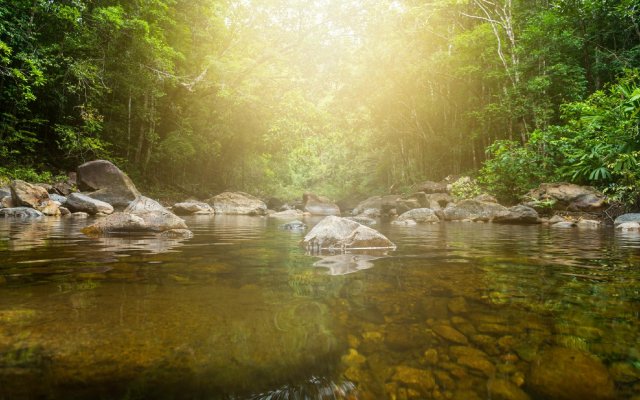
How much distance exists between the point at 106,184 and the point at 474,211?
466 inches

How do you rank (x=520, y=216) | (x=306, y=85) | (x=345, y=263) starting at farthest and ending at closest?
(x=306, y=85) → (x=520, y=216) → (x=345, y=263)

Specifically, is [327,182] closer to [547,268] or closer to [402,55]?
[402,55]

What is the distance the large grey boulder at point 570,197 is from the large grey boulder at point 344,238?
26.3 feet

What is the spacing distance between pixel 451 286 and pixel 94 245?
134 inches

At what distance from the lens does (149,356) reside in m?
1.02

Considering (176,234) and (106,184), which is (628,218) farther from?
(106,184)

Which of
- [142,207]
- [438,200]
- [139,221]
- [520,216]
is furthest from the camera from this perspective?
[438,200]

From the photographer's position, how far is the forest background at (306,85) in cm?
1108

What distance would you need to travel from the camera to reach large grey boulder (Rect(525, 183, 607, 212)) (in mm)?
8880

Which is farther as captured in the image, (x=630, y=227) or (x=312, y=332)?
(x=630, y=227)

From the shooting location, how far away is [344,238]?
3705 millimetres

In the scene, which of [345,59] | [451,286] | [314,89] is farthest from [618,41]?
[451,286]

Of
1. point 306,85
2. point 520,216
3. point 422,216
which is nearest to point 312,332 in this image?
point 520,216

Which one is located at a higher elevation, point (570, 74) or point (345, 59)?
point (345, 59)
